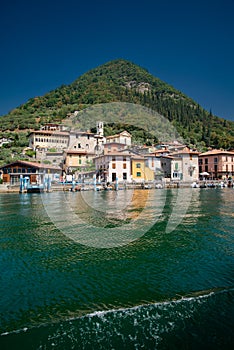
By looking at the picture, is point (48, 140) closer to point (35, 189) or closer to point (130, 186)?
point (35, 189)

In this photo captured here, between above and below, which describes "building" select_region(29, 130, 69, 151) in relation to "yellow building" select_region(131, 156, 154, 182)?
above

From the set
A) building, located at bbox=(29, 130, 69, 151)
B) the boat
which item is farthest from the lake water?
building, located at bbox=(29, 130, 69, 151)

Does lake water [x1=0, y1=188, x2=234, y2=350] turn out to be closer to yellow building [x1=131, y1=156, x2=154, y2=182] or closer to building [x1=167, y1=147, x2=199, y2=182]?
yellow building [x1=131, y1=156, x2=154, y2=182]

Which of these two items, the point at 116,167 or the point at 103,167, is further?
the point at 103,167

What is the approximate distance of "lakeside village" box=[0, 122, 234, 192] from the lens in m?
48.7

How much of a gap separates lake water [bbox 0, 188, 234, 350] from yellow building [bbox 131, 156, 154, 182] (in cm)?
4258

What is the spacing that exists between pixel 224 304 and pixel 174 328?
5.29ft

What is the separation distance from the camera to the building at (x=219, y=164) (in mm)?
68625

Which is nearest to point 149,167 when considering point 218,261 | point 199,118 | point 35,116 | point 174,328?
point 218,261

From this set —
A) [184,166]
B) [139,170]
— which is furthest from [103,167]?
[184,166]

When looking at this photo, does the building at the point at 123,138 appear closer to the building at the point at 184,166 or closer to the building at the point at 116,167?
the building at the point at 184,166

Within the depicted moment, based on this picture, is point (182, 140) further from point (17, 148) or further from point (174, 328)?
point (174, 328)

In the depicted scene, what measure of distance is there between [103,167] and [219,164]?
3137cm

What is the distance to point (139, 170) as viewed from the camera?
56.5m
